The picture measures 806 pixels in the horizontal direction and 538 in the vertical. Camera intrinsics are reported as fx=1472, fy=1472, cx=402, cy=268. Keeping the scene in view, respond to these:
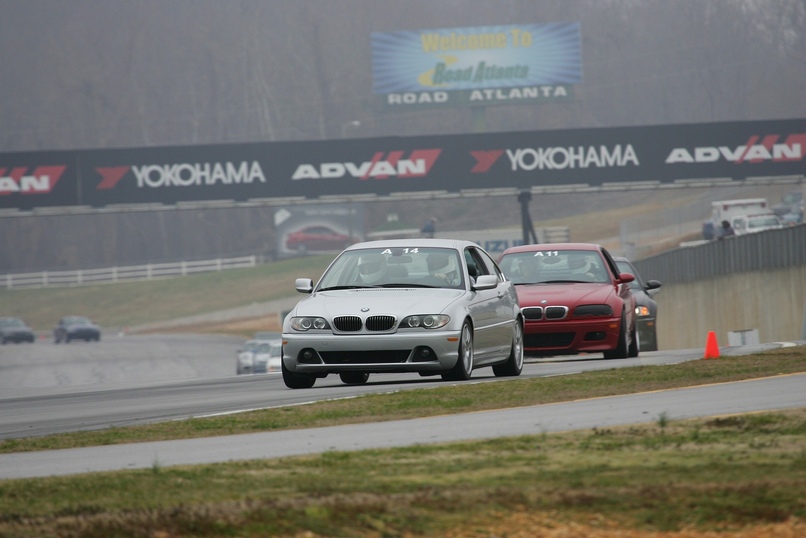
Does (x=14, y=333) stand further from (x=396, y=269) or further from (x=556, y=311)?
(x=396, y=269)

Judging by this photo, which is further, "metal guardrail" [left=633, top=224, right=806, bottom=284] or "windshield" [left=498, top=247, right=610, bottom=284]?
"metal guardrail" [left=633, top=224, right=806, bottom=284]

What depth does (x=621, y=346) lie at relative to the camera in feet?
59.6

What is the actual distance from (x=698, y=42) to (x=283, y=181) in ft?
241

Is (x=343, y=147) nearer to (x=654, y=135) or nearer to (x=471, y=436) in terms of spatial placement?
(x=654, y=135)

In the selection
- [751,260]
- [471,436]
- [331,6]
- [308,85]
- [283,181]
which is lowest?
[471,436]

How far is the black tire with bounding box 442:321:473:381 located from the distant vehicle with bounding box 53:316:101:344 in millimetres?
54960

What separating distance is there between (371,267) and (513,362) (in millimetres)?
1965

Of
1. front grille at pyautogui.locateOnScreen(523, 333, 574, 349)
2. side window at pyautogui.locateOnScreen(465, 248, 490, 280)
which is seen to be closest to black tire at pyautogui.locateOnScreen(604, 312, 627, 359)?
front grille at pyautogui.locateOnScreen(523, 333, 574, 349)

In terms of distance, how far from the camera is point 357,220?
97250 mm

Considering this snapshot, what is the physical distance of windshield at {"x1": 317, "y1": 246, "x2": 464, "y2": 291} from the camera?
1462 centimetres

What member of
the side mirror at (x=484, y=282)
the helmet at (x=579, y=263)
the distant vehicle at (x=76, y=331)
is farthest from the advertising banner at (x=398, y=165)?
the side mirror at (x=484, y=282)

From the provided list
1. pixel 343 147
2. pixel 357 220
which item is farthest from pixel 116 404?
pixel 357 220

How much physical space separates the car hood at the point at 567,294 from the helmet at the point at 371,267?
3.28 metres

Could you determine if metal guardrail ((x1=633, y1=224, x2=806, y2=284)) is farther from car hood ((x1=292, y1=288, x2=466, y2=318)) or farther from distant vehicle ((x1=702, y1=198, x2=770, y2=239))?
distant vehicle ((x1=702, y1=198, x2=770, y2=239))
